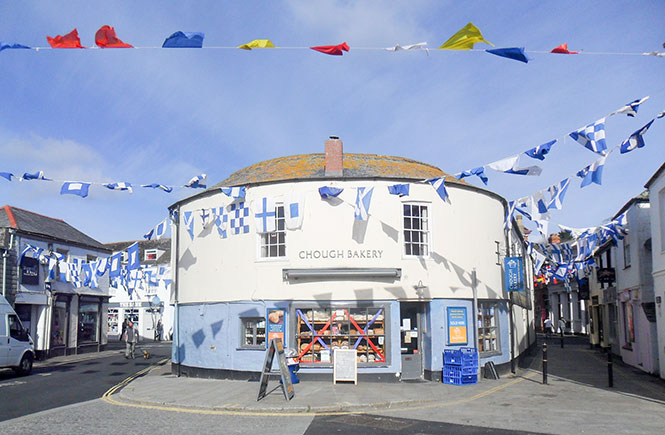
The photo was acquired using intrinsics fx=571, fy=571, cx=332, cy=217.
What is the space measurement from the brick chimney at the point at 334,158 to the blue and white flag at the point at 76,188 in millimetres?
6857

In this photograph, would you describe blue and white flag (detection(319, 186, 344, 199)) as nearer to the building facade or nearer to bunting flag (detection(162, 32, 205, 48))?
bunting flag (detection(162, 32, 205, 48))

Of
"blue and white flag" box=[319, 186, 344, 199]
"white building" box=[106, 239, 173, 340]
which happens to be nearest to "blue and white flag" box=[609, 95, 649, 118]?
"blue and white flag" box=[319, 186, 344, 199]

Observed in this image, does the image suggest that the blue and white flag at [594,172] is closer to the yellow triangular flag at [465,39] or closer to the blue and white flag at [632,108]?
the blue and white flag at [632,108]

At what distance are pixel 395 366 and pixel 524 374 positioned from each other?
5.45 meters

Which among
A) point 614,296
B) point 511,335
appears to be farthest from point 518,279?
point 614,296

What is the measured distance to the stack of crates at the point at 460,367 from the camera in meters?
16.1

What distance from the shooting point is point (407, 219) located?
17.3 meters

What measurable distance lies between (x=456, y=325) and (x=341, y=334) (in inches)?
137

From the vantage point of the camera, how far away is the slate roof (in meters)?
26.9

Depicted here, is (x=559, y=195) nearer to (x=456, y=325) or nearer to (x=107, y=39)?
(x=456, y=325)

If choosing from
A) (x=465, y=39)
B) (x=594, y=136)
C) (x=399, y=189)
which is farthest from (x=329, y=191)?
(x=465, y=39)

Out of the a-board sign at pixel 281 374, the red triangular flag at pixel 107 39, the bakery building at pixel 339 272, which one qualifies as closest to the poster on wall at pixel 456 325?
the bakery building at pixel 339 272

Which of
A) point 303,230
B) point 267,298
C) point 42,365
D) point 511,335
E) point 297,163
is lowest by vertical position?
point 42,365

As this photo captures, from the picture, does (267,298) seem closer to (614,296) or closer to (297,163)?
(297,163)
